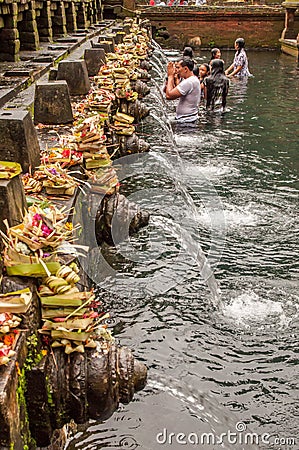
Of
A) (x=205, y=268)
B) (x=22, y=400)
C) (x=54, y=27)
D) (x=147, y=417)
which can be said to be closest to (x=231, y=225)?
(x=205, y=268)

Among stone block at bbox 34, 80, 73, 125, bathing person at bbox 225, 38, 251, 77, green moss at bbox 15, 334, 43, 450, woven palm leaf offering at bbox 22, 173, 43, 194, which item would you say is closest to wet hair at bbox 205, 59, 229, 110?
bathing person at bbox 225, 38, 251, 77

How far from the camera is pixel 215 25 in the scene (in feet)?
85.0

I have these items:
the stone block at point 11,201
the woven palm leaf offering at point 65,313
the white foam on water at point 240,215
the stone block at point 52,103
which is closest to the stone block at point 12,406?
the woven palm leaf offering at point 65,313

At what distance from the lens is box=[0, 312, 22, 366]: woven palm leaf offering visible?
2.69m

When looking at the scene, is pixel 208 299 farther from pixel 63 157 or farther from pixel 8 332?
pixel 8 332

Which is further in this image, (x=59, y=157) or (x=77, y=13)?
(x=77, y=13)

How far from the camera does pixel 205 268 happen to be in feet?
20.0

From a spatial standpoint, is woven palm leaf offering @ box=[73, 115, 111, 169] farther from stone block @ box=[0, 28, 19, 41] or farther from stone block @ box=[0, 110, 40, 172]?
stone block @ box=[0, 28, 19, 41]

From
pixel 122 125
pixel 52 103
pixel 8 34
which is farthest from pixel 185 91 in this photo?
pixel 52 103

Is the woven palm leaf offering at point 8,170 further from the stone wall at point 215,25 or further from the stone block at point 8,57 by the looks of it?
the stone wall at point 215,25

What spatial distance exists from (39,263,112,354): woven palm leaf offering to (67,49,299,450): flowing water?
1046mm

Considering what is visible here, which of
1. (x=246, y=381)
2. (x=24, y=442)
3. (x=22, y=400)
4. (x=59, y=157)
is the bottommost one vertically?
(x=246, y=381)

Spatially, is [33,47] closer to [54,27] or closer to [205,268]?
[54,27]

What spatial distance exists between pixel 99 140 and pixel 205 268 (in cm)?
185
